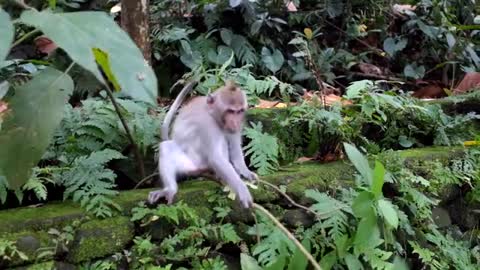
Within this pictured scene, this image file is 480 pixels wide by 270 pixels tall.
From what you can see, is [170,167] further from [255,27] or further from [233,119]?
[255,27]

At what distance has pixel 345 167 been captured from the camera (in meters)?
4.69

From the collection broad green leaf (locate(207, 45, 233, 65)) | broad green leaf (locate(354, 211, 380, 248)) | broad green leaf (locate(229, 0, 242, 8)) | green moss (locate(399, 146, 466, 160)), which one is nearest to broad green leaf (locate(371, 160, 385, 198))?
broad green leaf (locate(354, 211, 380, 248))

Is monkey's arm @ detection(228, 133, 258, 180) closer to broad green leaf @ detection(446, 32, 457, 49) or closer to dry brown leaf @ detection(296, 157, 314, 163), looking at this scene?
dry brown leaf @ detection(296, 157, 314, 163)

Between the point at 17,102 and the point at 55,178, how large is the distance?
154 cm

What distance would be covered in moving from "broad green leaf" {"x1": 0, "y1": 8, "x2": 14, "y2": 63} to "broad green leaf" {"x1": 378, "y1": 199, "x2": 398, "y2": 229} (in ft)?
8.36

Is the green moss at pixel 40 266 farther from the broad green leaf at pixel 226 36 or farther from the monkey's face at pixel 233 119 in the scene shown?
the broad green leaf at pixel 226 36

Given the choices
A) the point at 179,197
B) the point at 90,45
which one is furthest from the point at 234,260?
the point at 90,45

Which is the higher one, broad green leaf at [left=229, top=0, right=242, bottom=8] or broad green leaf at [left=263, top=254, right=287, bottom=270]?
broad green leaf at [left=229, top=0, right=242, bottom=8]

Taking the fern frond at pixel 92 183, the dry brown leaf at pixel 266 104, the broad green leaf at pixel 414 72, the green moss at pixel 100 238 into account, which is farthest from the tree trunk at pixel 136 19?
the broad green leaf at pixel 414 72

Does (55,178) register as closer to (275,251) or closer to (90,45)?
(275,251)

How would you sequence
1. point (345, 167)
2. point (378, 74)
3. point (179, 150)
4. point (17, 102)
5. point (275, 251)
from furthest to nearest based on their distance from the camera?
point (378, 74) → point (345, 167) → point (179, 150) → point (275, 251) → point (17, 102)

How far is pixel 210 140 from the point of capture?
416cm

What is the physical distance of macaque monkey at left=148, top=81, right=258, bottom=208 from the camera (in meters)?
4.07

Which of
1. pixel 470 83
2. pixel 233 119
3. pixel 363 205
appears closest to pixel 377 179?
pixel 363 205
